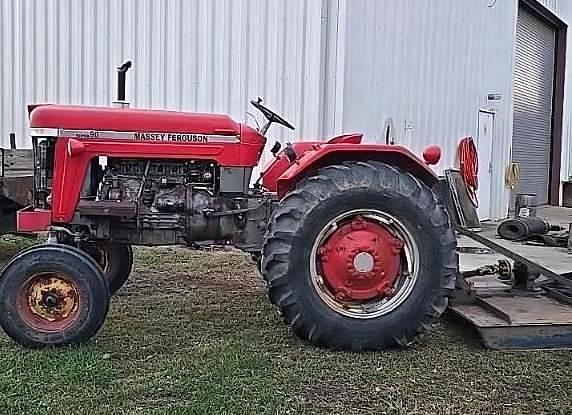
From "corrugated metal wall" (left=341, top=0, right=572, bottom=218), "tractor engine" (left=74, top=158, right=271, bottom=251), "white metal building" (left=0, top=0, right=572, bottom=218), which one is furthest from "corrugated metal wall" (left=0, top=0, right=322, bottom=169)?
"tractor engine" (left=74, top=158, right=271, bottom=251)

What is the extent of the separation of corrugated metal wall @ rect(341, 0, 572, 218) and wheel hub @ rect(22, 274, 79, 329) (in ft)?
18.4

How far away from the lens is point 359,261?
4043mm

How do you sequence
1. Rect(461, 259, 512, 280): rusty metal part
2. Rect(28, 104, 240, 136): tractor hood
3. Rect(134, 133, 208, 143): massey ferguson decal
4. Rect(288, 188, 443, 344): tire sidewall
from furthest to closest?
Rect(461, 259, 512, 280): rusty metal part → Rect(134, 133, 208, 143): massey ferguson decal → Rect(28, 104, 240, 136): tractor hood → Rect(288, 188, 443, 344): tire sidewall

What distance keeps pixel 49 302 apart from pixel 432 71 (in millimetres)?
8023

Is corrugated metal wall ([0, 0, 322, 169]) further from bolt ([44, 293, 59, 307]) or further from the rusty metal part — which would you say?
bolt ([44, 293, 59, 307])

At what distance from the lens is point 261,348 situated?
4.07 metres

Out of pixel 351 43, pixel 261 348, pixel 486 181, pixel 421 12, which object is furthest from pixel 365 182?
pixel 486 181

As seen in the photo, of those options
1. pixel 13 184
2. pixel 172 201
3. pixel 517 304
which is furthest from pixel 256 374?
pixel 13 184

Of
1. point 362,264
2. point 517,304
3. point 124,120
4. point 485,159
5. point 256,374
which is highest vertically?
point 124,120

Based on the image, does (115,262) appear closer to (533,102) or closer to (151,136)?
(151,136)

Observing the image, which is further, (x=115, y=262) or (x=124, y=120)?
(x=115, y=262)

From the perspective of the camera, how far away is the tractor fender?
414cm

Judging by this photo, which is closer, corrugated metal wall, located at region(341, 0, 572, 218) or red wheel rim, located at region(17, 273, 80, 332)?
red wheel rim, located at region(17, 273, 80, 332)

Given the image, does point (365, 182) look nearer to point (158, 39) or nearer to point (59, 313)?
point (59, 313)
